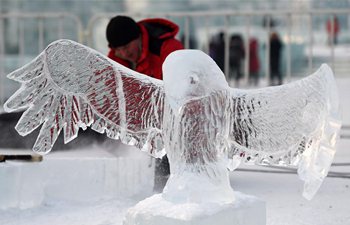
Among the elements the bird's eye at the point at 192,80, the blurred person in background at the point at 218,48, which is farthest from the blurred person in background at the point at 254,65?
the bird's eye at the point at 192,80

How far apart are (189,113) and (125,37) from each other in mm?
1814

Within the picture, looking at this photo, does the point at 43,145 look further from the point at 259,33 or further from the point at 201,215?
the point at 259,33

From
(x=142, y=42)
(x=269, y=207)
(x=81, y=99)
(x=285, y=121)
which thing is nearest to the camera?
(x=285, y=121)

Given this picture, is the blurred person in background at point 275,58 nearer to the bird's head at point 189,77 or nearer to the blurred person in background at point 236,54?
the blurred person in background at point 236,54

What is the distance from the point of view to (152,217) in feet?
8.23

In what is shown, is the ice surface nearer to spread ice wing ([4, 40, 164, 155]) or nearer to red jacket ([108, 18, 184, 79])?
red jacket ([108, 18, 184, 79])

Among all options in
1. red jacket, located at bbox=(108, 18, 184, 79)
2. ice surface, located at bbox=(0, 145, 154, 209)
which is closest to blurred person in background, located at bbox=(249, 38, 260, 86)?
red jacket, located at bbox=(108, 18, 184, 79)

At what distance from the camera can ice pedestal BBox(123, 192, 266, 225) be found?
2.43m

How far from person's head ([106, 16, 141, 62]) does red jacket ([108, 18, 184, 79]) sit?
0.14 feet

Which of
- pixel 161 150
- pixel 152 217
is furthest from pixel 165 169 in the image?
pixel 152 217

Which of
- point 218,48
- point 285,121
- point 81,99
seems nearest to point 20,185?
point 81,99

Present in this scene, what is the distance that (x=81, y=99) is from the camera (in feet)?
9.29

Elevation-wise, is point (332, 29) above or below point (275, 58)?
above

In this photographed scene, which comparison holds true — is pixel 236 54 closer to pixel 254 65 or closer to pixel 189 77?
pixel 254 65
